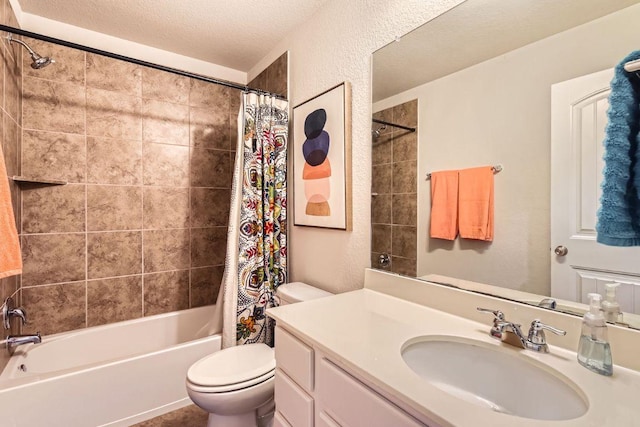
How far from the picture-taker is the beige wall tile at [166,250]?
224cm

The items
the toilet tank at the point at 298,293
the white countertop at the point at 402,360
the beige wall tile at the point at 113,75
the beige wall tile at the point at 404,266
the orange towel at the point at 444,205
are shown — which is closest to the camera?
the white countertop at the point at 402,360

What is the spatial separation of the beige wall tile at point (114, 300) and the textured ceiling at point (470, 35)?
7.11ft

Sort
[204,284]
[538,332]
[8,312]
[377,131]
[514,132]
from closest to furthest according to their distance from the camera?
[538,332] < [514,132] < [377,131] < [8,312] < [204,284]

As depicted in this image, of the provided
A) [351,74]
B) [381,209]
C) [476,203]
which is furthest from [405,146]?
[351,74]

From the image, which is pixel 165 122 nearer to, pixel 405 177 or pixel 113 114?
pixel 113 114

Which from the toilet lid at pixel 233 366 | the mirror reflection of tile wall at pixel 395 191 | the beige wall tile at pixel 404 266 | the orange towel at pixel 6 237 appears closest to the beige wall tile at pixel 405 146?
the mirror reflection of tile wall at pixel 395 191

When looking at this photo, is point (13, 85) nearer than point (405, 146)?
No

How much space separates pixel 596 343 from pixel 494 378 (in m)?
0.26

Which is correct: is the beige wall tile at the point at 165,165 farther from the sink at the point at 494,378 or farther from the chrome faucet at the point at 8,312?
the sink at the point at 494,378

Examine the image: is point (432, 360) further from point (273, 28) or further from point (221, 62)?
point (221, 62)

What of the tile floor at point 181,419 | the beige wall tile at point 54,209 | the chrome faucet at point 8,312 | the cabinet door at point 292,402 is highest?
the beige wall tile at point 54,209

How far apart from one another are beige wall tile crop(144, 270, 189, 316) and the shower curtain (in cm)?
67

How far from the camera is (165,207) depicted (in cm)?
230

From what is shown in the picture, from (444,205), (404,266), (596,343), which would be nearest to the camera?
(596,343)
